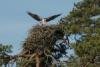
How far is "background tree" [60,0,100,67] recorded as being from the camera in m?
27.9

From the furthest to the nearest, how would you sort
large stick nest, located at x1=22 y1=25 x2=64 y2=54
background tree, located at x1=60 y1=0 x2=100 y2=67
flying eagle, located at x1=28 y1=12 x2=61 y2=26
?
1. flying eagle, located at x1=28 y1=12 x2=61 y2=26
2. large stick nest, located at x1=22 y1=25 x2=64 y2=54
3. background tree, located at x1=60 y1=0 x2=100 y2=67

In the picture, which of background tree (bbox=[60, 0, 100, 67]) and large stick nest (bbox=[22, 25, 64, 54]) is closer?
background tree (bbox=[60, 0, 100, 67])

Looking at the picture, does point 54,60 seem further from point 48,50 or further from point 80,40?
point 80,40

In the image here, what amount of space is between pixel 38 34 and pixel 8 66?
2156 mm

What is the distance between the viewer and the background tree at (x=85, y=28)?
91.6 feet

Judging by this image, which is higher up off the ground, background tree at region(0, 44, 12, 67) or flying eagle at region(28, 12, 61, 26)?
flying eagle at region(28, 12, 61, 26)

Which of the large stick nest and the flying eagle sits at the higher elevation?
the flying eagle

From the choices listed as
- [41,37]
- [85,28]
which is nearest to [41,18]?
[41,37]

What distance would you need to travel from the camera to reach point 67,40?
32656 millimetres

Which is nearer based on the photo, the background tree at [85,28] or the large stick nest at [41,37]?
the background tree at [85,28]

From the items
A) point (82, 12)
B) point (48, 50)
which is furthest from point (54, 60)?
point (82, 12)

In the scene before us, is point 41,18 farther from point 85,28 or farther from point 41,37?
point 85,28

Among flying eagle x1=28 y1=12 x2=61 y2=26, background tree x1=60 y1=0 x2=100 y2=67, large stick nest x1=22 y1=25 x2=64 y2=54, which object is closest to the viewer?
background tree x1=60 y1=0 x2=100 y2=67

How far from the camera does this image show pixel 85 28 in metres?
29.5
